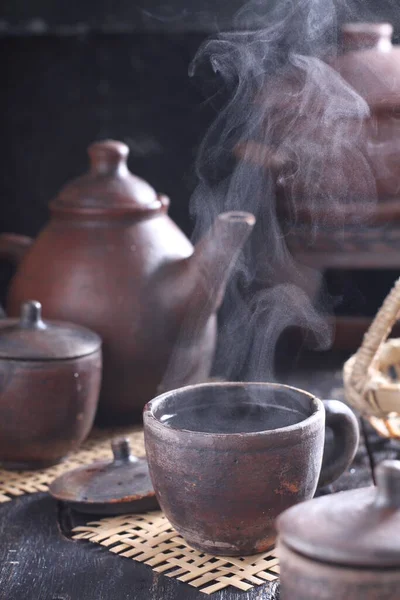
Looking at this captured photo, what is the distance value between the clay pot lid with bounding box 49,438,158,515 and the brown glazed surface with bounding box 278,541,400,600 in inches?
17.0

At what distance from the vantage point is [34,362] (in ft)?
4.04

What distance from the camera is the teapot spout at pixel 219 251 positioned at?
1420 mm

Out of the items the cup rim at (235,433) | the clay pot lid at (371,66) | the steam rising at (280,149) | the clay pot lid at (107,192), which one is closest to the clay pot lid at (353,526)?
the cup rim at (235,433)

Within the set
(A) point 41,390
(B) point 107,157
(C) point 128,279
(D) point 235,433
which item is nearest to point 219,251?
(C) point 128,279

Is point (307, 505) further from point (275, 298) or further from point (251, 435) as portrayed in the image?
point (275, 298)

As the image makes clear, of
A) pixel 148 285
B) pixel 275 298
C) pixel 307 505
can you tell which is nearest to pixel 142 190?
pixel 148 285

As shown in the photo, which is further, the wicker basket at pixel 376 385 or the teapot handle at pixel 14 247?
the teapot handle at pixel 14 247

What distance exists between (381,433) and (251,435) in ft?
1.41

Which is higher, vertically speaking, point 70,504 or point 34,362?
point 34,362

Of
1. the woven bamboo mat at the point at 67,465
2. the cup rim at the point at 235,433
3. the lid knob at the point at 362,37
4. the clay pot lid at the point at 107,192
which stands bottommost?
the woven bamboo mat at the point at 67,465

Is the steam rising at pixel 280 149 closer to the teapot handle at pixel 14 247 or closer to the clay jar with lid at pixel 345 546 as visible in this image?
the teapot handle at pixel 14 247

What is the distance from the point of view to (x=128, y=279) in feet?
4.74

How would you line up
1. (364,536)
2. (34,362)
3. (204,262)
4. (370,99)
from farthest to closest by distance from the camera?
(370,99), (204,262), (34,362), (364,536)

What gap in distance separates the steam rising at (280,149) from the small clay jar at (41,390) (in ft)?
0.78
